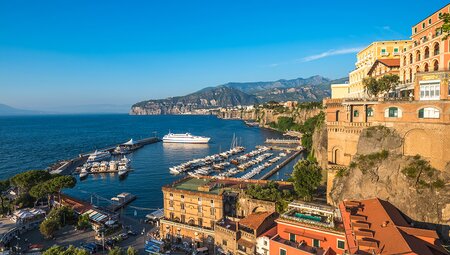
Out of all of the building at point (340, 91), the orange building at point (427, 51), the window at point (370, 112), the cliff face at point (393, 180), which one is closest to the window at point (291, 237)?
the cliff face at point (393, 180)

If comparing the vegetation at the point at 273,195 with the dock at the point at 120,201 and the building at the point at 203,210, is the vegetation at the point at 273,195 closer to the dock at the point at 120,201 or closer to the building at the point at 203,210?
the building at the point at 203,210

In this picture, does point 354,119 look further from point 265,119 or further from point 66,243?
point 265,119

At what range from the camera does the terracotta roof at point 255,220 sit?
2967 centimetres

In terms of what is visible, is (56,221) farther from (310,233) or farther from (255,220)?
(310,233)

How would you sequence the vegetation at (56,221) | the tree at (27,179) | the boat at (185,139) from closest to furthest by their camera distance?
the vegetation at (56,221)
the tree at (27,179)
the boat at (185,139)

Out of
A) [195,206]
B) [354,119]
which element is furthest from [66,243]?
[354,119]

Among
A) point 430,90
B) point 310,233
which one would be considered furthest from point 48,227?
point 430,90

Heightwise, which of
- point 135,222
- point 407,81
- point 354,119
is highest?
point 407,81

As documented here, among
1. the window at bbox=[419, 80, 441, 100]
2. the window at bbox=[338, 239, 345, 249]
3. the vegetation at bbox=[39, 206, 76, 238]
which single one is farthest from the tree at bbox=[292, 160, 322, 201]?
the vegetation at bbox=[39, 206, 76, 238]

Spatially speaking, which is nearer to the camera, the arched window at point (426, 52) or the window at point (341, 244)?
the window at point (341, 244)

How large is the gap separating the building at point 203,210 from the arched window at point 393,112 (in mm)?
15803

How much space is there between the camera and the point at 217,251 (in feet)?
105

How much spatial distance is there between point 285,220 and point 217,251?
31.6ft

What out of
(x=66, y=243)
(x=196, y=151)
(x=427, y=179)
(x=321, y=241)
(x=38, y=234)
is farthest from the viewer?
(x=196, y=151)
